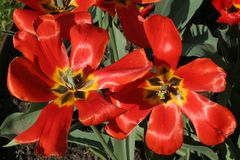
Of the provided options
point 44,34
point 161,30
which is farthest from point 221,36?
point 44,34

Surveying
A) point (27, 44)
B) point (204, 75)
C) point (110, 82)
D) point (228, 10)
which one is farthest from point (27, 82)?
point (228, 10)

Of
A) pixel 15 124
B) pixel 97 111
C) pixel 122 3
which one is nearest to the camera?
pixel 97 111

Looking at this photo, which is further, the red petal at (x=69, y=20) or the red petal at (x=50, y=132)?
the red petal at (x=69, y=20)

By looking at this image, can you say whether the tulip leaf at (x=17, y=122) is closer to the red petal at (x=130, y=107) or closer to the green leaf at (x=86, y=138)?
the green leaf at (x=86, y=138)

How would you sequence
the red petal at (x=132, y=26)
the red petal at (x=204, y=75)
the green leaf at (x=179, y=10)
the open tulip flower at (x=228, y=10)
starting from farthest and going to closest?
the green leaf at (x=179, y=10)
the open tulip flower at (x=228, y=10)
the red petal at (x=132, y=26)
the red petal at (x=204, y=75)

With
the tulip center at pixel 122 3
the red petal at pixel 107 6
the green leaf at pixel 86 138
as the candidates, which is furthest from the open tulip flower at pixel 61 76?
the green leaf at pixel 86 138

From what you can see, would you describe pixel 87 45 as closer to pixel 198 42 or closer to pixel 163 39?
pixel 163 39
